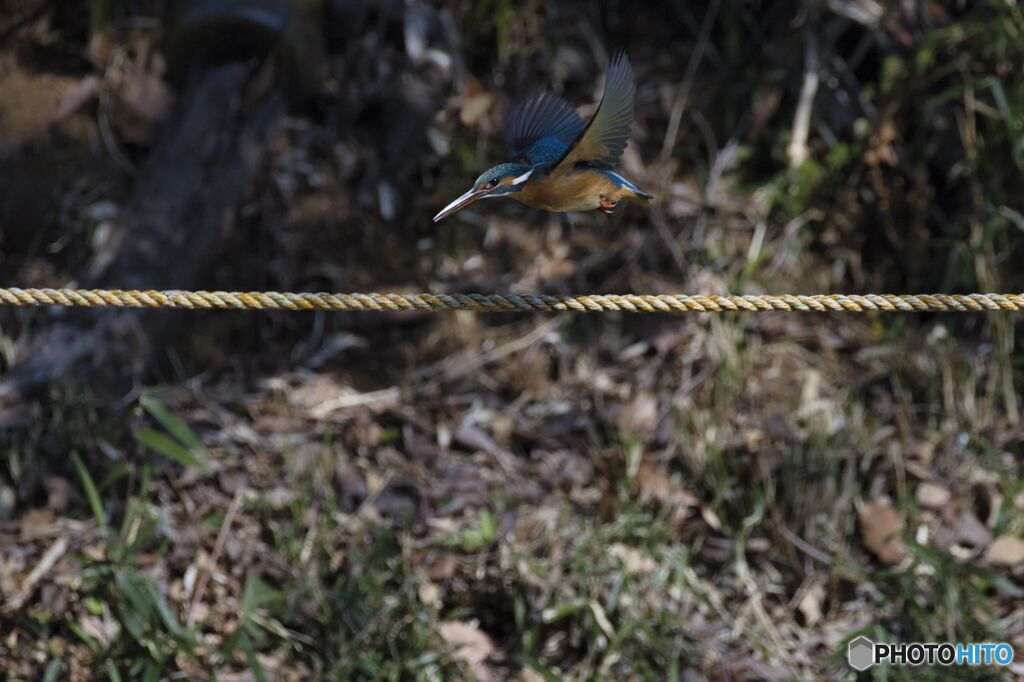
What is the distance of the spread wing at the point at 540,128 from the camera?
2.42 meters

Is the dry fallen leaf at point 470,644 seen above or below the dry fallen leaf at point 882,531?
below

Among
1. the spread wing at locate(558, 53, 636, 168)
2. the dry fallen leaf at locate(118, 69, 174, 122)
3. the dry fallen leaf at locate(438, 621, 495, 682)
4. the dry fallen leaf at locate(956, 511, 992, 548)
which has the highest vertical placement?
the spread wing at locate(558, 53, 636, 168)

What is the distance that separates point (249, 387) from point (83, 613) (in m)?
1.13

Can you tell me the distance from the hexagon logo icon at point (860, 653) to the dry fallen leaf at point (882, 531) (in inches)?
15.0

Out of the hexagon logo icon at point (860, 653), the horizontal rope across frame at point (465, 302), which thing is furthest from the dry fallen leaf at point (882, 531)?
the horizontal rope across frame at point (465, 302)

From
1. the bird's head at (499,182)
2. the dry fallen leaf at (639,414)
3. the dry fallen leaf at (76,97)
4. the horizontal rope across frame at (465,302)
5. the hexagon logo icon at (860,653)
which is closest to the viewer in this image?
the horizontal rope across frame at (465,302)

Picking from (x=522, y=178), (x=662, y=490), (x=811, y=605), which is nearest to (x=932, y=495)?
(x=811, y=605)

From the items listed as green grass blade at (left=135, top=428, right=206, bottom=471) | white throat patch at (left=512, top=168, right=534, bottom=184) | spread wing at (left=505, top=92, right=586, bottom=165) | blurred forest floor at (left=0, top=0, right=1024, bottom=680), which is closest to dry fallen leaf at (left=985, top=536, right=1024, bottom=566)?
blurred forest floor at (left=0, top=0, right=1024, bottom=680)

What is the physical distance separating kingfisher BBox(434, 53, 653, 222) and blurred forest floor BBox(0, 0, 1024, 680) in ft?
4.62

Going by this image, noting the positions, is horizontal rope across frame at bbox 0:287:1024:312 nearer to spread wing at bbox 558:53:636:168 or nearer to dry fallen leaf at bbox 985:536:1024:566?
spread wing at bbox 558:53:636:168

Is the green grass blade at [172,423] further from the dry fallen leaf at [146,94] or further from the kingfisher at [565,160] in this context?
the kingfisher at [565,160]

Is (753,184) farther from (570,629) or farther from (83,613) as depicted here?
(83,613)

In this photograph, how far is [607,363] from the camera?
4.41 metres

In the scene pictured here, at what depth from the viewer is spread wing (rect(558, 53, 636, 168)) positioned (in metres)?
2.17
